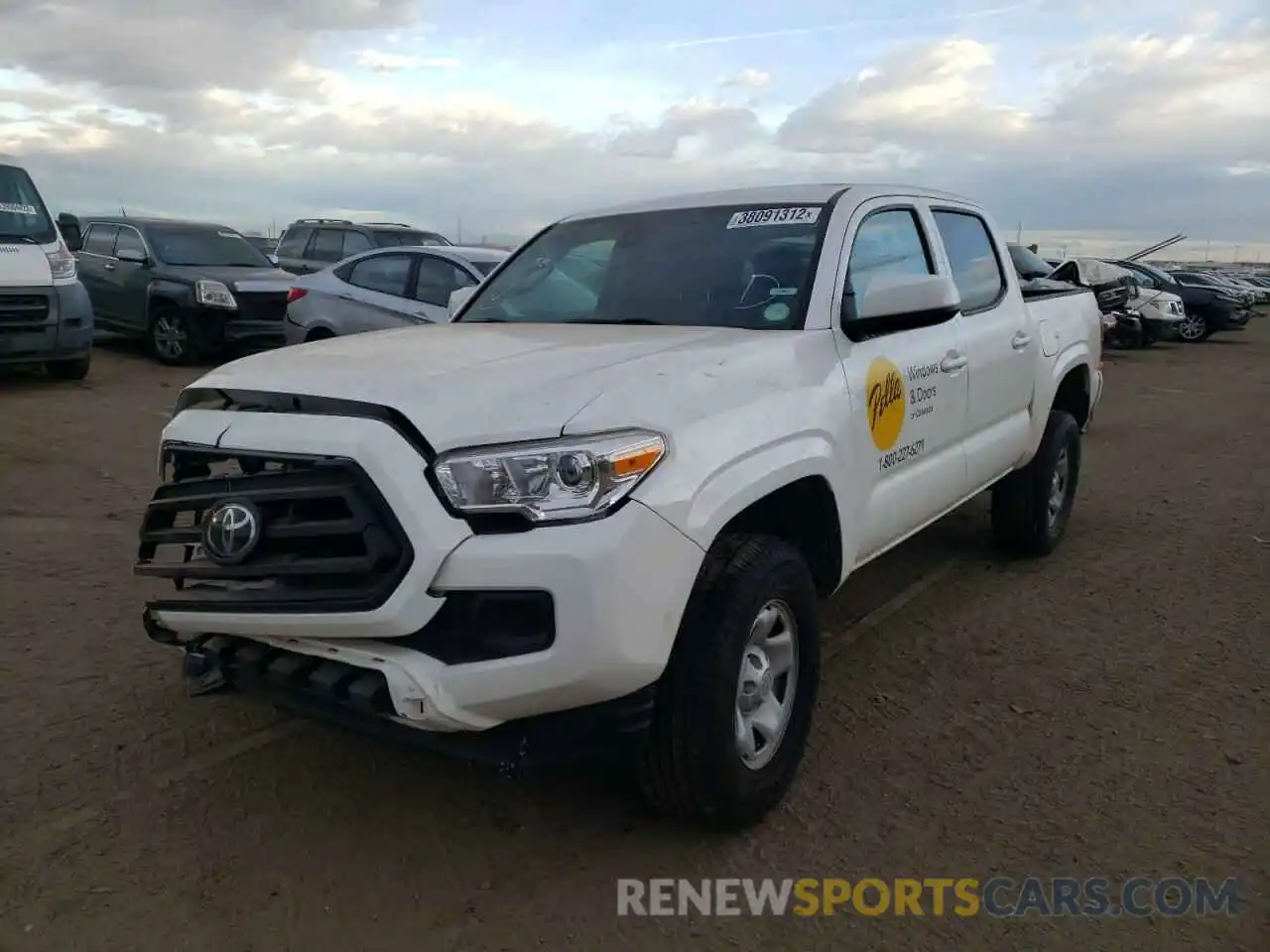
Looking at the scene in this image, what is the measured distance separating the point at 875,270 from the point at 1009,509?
217 centimetres

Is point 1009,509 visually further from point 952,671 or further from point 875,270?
point 875,270

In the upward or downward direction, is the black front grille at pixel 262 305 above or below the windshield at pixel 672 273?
below

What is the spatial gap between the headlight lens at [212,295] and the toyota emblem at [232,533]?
10174mm

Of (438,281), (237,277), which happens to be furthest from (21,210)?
(438,281)

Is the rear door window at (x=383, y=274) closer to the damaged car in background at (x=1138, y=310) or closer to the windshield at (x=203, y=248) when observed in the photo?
the windshield at (x=203, y=248)

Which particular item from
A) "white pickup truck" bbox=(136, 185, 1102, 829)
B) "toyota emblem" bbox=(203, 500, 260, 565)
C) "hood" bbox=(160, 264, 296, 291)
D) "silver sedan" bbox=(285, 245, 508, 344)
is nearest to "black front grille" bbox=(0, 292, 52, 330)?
"silver sedan" bbox=(285, 245, 508, 344)

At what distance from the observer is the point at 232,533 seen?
2727 millimetres

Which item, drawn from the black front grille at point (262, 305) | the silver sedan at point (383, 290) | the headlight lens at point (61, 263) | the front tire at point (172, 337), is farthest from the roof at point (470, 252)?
the front tire at point (172, 337)

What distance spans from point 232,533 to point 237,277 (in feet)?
34.6

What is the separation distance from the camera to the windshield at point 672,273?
373cm

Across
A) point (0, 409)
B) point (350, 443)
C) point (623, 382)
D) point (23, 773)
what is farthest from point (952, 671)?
point (0, 409)

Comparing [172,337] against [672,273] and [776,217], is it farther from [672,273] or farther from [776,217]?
[776,217]

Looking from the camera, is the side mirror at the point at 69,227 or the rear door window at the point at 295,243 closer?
the side mirror at the point at 69,227

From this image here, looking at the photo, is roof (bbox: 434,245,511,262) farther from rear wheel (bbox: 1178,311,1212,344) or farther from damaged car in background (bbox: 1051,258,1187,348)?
rear wheel (bbox: 1178,311,1212,344)
